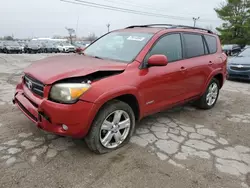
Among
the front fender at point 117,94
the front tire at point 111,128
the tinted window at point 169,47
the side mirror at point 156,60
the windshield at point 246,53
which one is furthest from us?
the windshield at point 246,53

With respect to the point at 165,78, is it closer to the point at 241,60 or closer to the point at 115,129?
the point at 115,129

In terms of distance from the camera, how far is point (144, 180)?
2.41 meters

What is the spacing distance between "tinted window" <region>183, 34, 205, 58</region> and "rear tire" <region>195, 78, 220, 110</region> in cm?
85

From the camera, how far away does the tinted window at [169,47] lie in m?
3.36

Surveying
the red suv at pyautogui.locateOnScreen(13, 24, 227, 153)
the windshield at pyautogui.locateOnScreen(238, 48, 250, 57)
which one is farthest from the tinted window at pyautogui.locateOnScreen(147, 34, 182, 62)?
the windshield at pyautogui.locateOnScreen(238, 48, 250, 57)

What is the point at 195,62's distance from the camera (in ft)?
13.4

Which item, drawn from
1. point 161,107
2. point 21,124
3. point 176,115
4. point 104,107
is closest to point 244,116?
point 176,115

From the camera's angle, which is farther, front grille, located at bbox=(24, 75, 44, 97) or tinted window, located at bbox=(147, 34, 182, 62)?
tinted window, located at bbox=(147, 34, 182, 62)

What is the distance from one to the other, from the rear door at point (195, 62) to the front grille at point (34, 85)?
2.45 m

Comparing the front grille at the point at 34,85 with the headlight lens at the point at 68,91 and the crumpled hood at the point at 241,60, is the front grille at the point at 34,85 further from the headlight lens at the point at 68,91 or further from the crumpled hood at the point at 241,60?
the crumpled hood at the point at 241,60

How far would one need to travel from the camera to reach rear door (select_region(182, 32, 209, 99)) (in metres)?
3.95

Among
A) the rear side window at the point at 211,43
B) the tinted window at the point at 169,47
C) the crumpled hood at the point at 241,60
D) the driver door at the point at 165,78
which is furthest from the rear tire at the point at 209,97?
the crumpled hood at the point at 241,60

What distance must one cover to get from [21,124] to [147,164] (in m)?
2.26

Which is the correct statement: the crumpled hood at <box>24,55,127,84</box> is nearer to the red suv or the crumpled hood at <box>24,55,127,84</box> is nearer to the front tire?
the red suv
